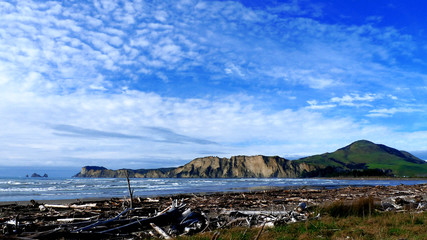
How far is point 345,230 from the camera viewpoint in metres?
8.91

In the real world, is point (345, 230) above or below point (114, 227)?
below

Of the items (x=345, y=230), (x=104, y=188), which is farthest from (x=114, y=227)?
(x=104, y=188)

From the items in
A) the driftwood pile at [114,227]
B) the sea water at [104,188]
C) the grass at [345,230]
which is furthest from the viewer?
the sea water at [104,188]

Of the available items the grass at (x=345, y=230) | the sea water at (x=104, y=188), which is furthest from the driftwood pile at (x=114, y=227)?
the sea water at (x=104, y=188)

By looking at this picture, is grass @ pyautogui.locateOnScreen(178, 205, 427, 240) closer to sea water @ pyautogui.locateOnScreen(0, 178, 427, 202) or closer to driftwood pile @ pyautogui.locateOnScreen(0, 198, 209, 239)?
driftwood pile @ pyautogui.locateOnScreen(0, 198, 209, 239)

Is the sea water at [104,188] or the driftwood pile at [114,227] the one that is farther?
the sea water at [104,188]

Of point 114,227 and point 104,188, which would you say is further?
point 104,188

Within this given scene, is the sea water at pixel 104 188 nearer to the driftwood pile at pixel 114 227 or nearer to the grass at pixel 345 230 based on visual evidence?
the driftwood pile at pixel 114 227

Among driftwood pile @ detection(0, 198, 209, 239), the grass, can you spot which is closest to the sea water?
driftwood pile @ detection(0, 198, 209, 239)

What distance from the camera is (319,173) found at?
172 meters

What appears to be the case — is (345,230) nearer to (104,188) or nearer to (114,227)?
(114,227)

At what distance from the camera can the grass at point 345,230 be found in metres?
8.12

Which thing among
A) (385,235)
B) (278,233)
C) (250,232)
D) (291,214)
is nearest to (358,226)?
(385,235)

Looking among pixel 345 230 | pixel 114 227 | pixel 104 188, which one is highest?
→ pixel 114 227
